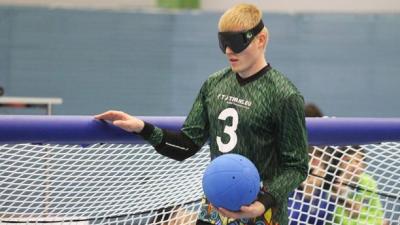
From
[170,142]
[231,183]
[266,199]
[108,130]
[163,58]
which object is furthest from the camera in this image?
[163,58]

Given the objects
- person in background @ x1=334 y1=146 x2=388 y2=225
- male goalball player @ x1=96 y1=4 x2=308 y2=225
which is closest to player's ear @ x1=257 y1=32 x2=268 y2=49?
male goalball player @ x1=96 y1=4 x2=308 y2=225

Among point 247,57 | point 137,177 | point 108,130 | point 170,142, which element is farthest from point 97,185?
point 247,57

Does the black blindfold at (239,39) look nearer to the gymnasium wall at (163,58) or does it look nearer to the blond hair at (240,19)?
the blond hair at (240,19)

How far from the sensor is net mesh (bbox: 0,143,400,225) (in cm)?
216

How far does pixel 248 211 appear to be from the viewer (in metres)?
1.55

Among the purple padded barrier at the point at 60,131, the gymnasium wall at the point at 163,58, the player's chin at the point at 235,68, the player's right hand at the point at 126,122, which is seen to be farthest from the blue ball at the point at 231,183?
the gymnasium wall at the point at 163,58

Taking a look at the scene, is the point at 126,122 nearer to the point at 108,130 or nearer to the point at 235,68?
the point at 108,130

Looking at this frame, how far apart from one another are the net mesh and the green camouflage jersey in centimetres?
52

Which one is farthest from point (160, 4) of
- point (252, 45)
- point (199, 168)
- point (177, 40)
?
point (252, 45)

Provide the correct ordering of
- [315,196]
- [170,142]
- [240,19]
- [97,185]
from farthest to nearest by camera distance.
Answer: [315,196], [97,185], [170,142], [240,19]

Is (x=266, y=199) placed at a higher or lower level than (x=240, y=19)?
lower

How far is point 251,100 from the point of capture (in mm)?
1710

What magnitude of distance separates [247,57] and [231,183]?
1.16 ft

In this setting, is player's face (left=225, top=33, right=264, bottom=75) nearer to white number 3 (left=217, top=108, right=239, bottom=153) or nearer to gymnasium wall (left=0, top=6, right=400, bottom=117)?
white number 3 (left=217, top=108, right=239, bottom=153)
